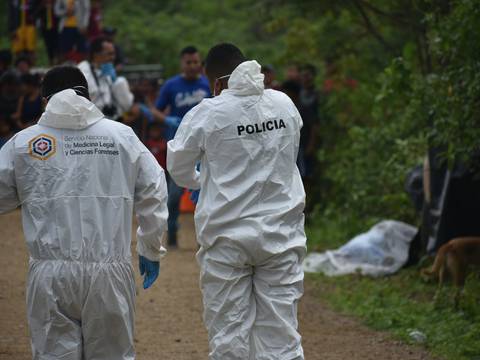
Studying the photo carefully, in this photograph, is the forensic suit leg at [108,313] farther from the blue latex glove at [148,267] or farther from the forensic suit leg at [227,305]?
the forensic suit leg at [227,305]

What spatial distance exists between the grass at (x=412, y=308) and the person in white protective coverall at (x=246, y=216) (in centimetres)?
223

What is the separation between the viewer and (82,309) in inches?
198

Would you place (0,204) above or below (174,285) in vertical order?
above

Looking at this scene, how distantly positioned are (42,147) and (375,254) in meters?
6.08

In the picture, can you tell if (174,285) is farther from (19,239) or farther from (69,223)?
(69,223)

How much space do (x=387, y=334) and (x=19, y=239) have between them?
5.24m

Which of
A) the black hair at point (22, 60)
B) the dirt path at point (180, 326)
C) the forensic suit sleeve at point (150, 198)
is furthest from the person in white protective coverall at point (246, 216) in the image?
the black hair at point (22, 60)

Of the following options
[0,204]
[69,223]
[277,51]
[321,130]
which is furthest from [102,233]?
[277,51]

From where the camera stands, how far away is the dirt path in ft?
24.3

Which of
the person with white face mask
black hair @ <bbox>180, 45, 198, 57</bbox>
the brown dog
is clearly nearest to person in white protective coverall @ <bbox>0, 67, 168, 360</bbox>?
the brown dog

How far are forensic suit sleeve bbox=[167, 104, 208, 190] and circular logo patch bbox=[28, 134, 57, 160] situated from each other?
76 centimetres

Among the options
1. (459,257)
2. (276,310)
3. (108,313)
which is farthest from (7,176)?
(459,257)

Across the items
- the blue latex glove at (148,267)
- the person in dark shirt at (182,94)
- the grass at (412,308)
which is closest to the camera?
the blue latex glove at (148,267)

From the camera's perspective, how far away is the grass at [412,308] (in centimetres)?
752
